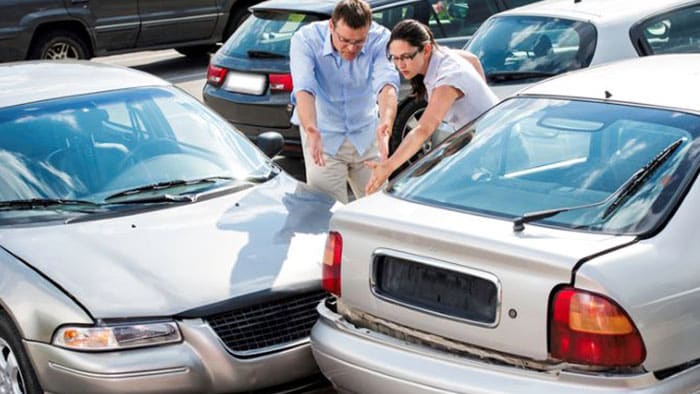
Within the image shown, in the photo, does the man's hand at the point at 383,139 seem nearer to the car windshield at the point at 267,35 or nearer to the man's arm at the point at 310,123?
the man's arm at the point at 310,123

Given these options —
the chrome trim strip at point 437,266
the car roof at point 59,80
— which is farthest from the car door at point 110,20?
the chrome trim strip at point 437,266

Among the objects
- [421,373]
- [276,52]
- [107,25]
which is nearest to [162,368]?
[421,373]

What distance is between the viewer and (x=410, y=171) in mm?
5207

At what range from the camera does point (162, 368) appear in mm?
4926

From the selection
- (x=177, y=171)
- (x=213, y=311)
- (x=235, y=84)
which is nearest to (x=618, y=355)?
(x=213, y=311)

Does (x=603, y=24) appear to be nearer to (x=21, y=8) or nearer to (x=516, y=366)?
(x=516, y=366)

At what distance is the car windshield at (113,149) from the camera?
6.00 meters

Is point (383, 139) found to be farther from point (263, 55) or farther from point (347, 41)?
point (263, 55)

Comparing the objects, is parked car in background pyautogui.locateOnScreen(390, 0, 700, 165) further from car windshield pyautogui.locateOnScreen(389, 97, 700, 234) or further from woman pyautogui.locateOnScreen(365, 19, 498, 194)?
car windshield pyautogui.locateOnScreen(389, 97, 700, 234)

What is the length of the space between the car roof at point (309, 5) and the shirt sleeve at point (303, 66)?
3.68 meters

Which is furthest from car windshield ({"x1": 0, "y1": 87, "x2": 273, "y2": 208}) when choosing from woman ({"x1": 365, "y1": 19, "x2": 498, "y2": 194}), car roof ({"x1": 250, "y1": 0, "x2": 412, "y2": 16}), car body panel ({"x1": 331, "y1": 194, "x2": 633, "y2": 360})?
car roof ({"x1": 250, "y1": 0, "x2": 412, "y2": 16})

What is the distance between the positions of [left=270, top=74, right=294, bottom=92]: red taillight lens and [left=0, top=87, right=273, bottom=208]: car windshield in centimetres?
325

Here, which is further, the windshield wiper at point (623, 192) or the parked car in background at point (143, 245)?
the parked car in background at point (143, 245)

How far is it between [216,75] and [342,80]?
419 cm
